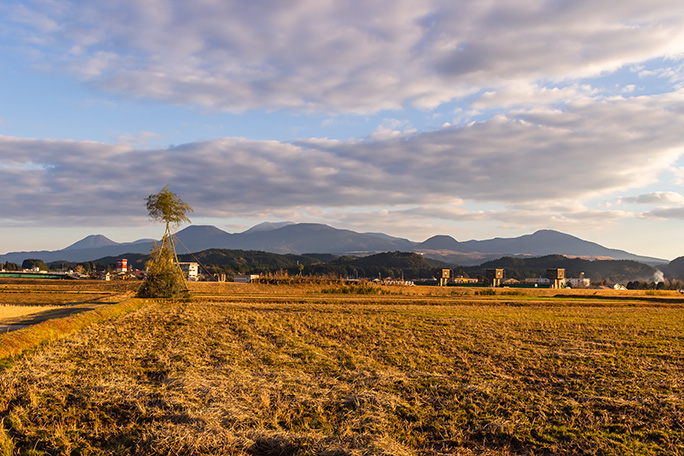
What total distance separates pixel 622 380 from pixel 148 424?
41.9 feet

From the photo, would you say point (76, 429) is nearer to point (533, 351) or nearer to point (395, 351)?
point (395, 351)

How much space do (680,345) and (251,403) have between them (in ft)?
70.6

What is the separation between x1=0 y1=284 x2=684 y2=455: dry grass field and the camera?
8289mm

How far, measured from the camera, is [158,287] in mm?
45156

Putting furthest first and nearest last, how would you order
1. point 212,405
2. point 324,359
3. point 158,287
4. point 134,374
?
1. point 158,287
2. point 324,359
3. point 134,374
4. point 212,405

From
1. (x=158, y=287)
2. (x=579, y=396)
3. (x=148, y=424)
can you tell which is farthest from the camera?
(x=158, y=287)

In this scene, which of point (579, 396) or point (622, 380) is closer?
point (579, 396)

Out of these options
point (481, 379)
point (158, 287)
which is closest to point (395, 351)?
point (481, 379)

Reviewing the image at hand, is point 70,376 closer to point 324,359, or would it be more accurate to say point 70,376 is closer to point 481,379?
point 324,359

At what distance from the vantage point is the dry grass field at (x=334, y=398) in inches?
326

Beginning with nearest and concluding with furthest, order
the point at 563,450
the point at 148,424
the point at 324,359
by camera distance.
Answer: the point at 563,450 → the point at 148,424 → the point at 324,359

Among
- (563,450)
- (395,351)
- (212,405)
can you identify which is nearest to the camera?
(563,450)

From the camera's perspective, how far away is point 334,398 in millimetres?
10820

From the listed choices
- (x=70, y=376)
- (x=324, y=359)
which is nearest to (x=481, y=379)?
(x=324, y=359)
